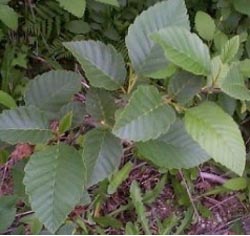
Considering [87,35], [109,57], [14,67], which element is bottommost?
[14,67]

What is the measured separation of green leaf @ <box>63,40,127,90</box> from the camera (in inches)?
46.1

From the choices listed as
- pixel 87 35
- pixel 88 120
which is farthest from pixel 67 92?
pixel 87 35

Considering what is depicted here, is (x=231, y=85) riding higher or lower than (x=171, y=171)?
higher

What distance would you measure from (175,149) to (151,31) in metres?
0.27

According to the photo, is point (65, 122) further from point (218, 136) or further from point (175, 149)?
point (218, 136)

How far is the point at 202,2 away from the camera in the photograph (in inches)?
83.3

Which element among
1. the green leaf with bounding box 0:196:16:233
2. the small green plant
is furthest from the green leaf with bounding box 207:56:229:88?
the green leaf with bounding box 0:196:16:233

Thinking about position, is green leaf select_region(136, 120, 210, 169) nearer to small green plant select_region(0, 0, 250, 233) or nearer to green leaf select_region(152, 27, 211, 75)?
small green plant select_region(0, 0, 250, 233)

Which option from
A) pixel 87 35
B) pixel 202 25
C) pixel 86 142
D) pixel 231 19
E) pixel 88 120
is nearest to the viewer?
pixel 86 142

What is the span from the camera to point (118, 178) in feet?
6.57

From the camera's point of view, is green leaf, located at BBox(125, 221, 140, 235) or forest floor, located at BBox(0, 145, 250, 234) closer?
green leaf, located at BBox(125, 221, 140, 235)

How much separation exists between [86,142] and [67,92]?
0.53 ft

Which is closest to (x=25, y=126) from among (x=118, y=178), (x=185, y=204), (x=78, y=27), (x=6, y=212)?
(x=6, y=212)

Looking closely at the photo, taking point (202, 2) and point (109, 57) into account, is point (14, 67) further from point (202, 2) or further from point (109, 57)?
point (109, 57)
